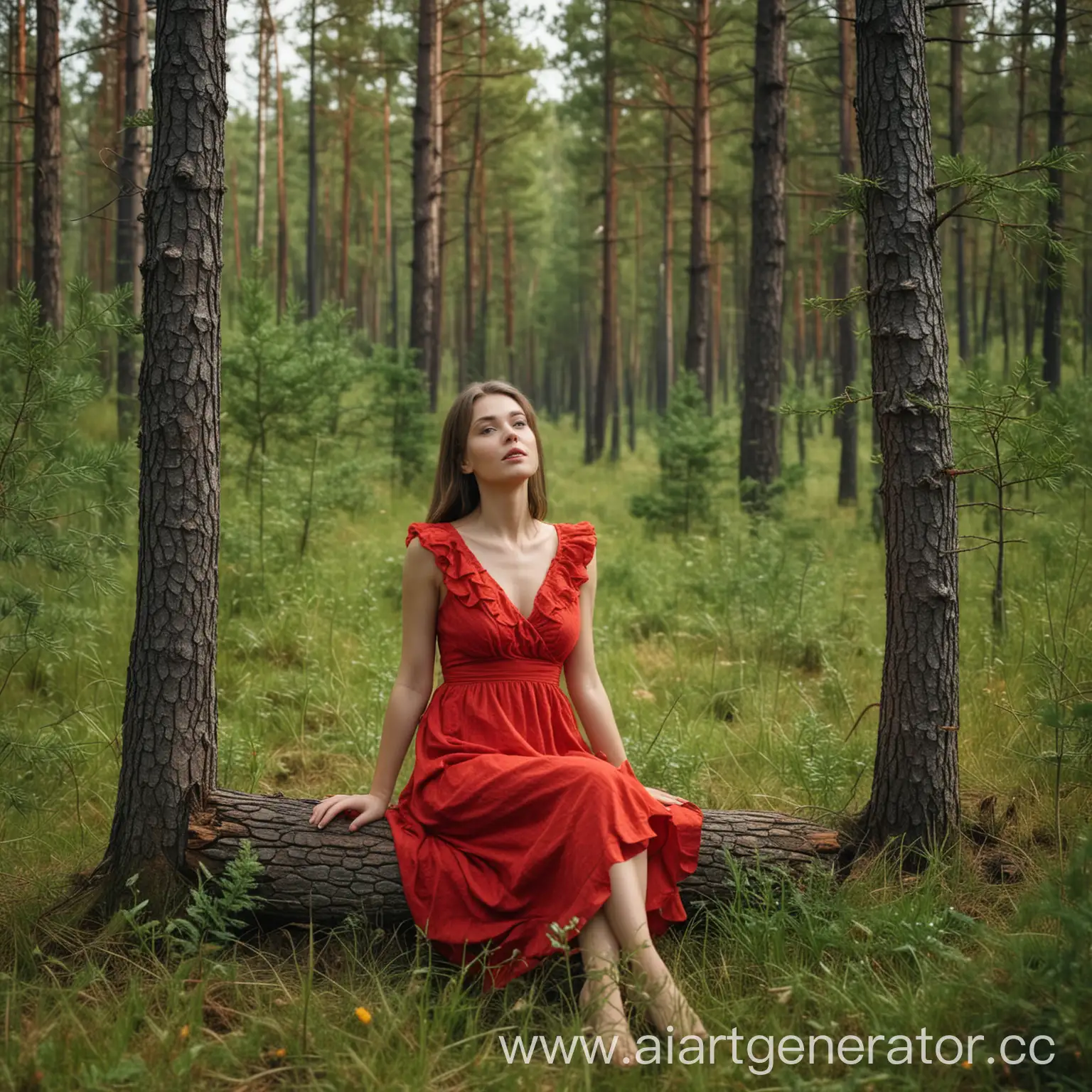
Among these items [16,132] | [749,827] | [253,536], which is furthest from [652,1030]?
[16,132]

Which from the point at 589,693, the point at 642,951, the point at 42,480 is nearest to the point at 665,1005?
the point at 642,951

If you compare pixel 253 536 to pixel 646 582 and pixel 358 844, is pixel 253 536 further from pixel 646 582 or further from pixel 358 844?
pixel 358 844

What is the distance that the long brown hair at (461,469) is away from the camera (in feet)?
11.4

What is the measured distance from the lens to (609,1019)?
2.55 metres

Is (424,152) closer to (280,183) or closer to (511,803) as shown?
(511,803)

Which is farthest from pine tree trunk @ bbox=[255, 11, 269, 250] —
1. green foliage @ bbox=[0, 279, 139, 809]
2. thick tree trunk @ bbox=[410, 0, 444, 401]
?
green foliage @ bbox=[0, 279, 139, 809]

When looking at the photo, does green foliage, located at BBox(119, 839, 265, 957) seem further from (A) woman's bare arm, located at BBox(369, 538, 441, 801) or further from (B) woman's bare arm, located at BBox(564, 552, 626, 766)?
(B) woman's bare arm, located at BBox(564, 552, 626, 766)

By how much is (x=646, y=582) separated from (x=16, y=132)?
2091 cm

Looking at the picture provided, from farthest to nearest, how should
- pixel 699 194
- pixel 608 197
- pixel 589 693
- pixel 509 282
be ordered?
pixel 509 282 < pixel 608 197 < pixel 699 194 < pixel 589 693

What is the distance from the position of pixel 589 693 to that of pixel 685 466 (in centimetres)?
796

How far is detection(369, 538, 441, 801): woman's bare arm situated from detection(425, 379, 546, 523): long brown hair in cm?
24

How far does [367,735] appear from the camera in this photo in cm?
481

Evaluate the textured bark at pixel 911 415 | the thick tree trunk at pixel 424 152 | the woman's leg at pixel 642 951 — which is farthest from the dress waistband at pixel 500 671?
the thick tree trunk at pixel 424 152

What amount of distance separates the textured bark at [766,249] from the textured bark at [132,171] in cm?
630
